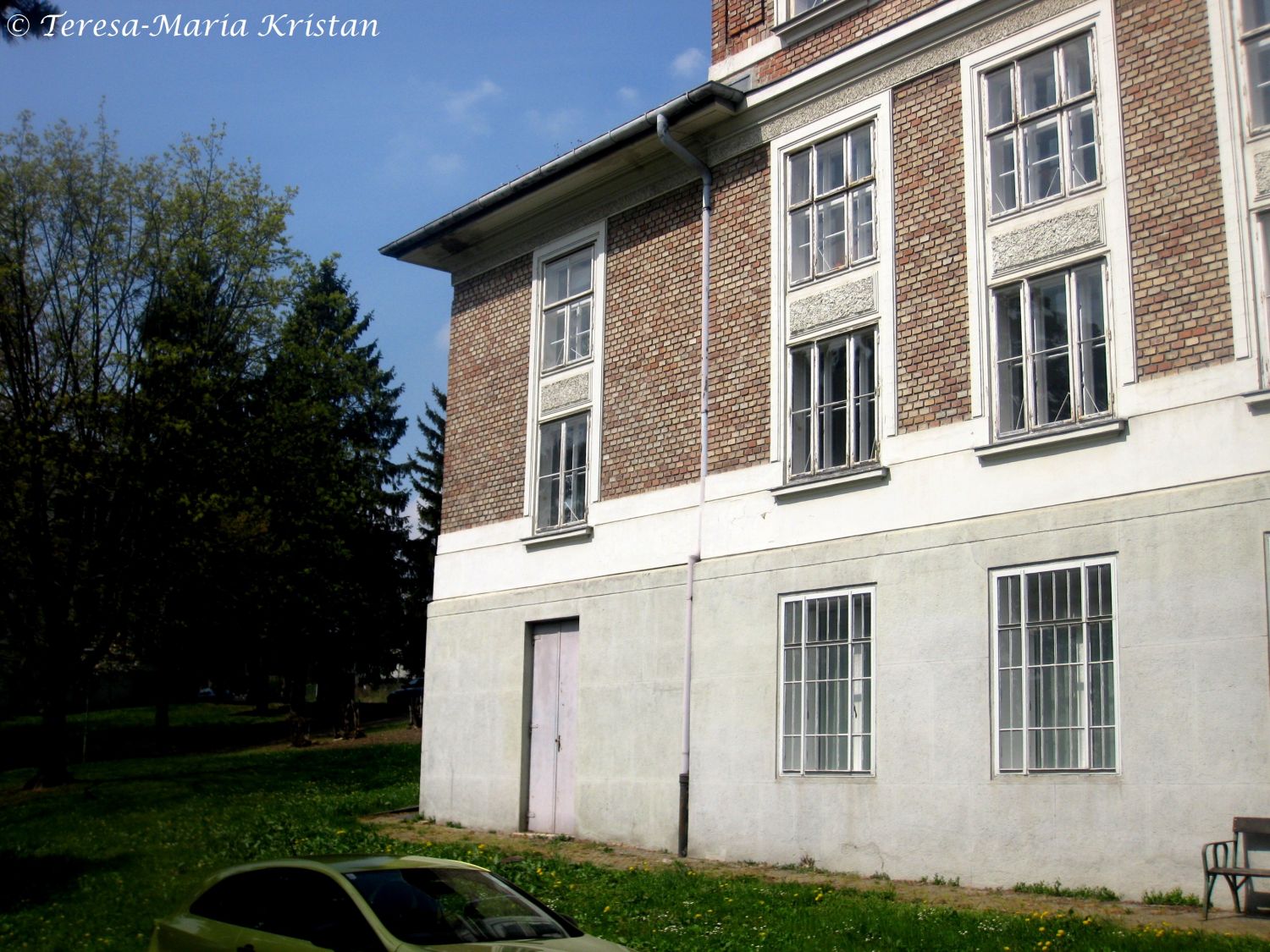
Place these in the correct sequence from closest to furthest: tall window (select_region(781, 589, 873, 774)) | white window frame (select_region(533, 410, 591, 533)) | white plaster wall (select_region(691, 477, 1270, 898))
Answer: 1. white plaster wall (select_region(691, 477, 1270, 898))
2. tall window (select_region(781, 589, 873, 774))
3. white window frame (select_region(533, 410, 591, 533))

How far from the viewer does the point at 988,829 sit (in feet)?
42.9

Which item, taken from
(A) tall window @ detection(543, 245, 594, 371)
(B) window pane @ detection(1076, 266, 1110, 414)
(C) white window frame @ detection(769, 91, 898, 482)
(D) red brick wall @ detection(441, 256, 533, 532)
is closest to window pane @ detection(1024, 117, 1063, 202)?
(B) window pane @ detection(1076, 266, 1110, 414)

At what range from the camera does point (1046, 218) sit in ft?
46.0

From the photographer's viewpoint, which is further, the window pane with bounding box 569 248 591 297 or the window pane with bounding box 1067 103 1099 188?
the window pane with bounding box 569 248 591 297

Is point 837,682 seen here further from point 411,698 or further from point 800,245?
point 411,698

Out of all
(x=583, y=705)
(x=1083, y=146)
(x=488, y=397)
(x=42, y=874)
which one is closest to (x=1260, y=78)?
(x=1083, y=146)

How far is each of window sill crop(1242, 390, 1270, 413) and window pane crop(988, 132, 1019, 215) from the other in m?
3.75

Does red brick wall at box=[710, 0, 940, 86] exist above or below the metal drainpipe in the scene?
above

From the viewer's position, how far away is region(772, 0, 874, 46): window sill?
16.5m

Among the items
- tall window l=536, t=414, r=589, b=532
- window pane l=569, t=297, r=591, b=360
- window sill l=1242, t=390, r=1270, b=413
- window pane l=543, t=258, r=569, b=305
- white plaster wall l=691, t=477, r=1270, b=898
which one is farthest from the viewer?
window pane l=543, t=258, r=569, b=305

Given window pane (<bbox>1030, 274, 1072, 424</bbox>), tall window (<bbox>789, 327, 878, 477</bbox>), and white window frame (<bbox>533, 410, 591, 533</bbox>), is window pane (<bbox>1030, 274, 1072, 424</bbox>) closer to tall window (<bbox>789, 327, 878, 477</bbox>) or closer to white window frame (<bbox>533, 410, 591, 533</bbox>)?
tall window (<bbox>789, 327, 878, 477</bbox>)

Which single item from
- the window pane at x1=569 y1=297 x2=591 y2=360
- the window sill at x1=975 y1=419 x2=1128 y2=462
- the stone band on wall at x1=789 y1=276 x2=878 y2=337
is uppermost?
the window pane at x1=569 y1=297 x2=591 y2=360

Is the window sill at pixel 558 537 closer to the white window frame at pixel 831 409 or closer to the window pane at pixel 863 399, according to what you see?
the white window frame at pixel 831 409

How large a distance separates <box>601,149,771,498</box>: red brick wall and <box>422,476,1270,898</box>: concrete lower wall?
63.7 inches
